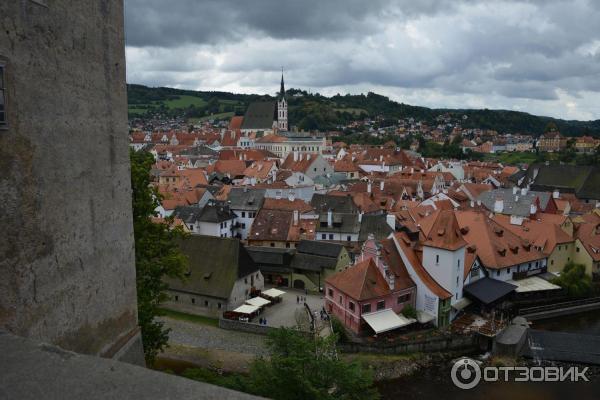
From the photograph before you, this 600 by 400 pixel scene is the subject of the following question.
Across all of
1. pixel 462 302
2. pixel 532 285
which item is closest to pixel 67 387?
pixel 462 302

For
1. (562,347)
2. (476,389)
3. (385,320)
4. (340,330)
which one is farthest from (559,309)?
(340,330)

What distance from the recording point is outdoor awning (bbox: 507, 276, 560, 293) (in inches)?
1328

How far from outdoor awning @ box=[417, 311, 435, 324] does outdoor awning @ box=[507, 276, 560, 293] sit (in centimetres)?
769

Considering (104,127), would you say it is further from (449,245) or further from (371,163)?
(371,163)

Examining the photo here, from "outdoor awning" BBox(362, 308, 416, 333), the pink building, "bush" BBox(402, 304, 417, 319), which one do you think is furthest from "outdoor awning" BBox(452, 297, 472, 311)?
"outdoor awning" BBox(362, 308, 416, 333)

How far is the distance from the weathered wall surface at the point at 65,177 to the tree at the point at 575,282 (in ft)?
107

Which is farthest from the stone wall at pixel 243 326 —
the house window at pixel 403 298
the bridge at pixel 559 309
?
the bridge at pixel 559 309

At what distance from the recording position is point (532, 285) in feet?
113

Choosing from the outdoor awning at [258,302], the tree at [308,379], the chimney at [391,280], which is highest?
the tree at [308,379]

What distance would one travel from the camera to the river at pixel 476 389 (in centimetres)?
2320

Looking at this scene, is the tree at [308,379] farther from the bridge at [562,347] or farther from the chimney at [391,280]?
the bridge at [562,347]

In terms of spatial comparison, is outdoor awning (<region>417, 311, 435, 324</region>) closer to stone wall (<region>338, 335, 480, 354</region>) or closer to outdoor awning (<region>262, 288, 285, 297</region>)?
stone wall (<region>338, 335, 480, 354</region>)

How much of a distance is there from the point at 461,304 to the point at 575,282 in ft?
A: 34.3

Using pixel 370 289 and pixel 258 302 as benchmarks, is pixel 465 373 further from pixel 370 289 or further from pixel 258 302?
pixel 258 302
